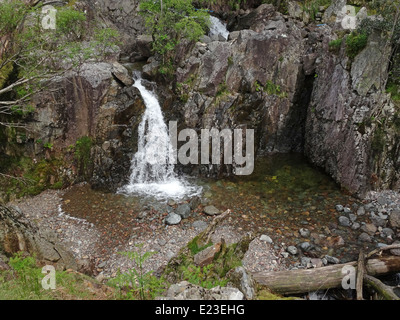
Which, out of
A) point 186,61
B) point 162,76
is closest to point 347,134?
point 186,61

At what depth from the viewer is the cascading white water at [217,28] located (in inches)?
857

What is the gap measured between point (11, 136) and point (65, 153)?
2845 millimetres

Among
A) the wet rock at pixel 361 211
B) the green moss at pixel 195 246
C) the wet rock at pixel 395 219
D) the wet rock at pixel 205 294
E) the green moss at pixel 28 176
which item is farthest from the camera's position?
the green moss at pixel 28 176

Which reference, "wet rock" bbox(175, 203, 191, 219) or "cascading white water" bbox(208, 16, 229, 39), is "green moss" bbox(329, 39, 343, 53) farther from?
"wet rock" bbox(175, 203, 191, 219)

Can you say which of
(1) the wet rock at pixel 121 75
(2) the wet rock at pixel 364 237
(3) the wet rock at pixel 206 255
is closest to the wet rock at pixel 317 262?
(2) the wet rock at pixel 364 237

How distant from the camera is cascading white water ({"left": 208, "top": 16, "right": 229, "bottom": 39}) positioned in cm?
2177

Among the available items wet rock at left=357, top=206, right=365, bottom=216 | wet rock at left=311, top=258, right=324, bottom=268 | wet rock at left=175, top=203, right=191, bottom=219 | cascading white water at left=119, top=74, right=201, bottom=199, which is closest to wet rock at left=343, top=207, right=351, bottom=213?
wet rock at left=357, top=206, right=365, bottom=216

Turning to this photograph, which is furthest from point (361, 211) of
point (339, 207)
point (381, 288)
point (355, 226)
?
point (381, 288)

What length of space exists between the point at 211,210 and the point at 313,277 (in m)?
5.91

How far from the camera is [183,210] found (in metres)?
13.2

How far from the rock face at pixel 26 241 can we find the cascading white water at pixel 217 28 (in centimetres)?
1918

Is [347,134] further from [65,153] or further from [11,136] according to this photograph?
[11,136]

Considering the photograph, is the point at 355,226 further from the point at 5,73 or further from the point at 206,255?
the point at 5,73

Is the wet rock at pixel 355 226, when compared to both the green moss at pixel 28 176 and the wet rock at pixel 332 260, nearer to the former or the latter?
the wet rock at pixel 332 260
